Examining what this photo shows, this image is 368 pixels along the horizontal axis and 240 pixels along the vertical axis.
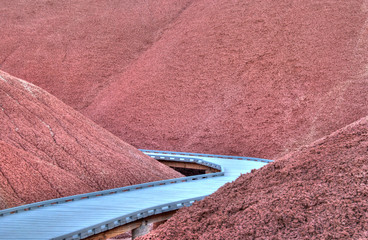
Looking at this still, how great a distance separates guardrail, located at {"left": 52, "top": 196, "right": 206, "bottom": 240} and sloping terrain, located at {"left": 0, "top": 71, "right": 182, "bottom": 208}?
2.64 meters

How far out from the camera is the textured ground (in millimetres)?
23031

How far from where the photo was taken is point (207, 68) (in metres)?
28.9

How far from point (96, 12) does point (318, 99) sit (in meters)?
25.9

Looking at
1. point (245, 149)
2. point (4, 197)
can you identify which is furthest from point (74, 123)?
point (245, 149)

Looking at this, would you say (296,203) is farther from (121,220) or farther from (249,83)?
(249,83)

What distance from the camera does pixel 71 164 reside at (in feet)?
36.5

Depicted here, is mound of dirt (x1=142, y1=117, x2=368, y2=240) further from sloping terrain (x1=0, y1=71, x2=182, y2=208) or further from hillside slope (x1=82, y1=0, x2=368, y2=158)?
hillside slope (x1=82, y1=0, x2=368, y2=158)

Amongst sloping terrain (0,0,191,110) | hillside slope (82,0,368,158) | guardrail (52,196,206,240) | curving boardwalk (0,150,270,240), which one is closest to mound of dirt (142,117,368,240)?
guardrail (52,196,206,240)

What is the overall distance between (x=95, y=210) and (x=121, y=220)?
0.91m

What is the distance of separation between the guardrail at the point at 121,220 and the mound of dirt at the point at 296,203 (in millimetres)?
2188

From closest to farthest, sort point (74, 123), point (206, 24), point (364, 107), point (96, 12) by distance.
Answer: point (74, 123), point (364, 107), point (206, 24), point (96, 12)

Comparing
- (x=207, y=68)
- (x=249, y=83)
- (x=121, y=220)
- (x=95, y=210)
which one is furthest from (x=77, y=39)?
(x=121, y=220)

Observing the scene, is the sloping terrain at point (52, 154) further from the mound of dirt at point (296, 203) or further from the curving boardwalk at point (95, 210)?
the mound of dirt at point (296, 203)

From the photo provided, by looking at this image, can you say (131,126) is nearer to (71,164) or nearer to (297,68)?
(297,68)
